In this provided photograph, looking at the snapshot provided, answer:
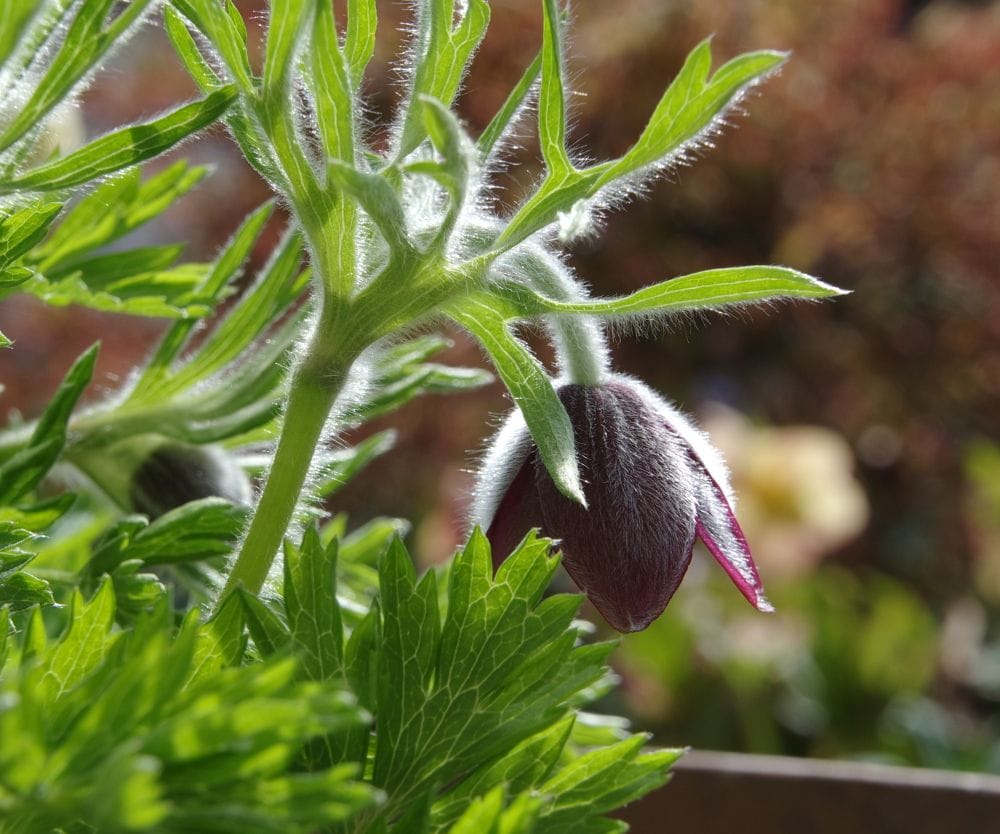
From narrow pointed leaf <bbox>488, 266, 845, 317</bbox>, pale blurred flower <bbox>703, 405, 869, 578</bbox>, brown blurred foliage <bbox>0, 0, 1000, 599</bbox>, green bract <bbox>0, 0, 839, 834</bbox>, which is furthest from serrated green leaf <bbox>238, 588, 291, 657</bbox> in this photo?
brown blurred foliage <bbox>0, 0, 1000, 599</bbox>

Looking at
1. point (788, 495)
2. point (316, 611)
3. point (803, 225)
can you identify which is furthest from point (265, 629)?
point (803, 225)

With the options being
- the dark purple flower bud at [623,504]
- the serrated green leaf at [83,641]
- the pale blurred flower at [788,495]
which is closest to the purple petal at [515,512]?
the dark purple flower bud at [623,504]

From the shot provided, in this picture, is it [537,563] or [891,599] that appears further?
[891,599]

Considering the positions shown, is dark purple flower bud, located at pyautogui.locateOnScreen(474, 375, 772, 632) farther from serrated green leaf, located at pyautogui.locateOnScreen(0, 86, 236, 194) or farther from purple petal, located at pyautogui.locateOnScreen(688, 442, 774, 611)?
serrated green leaf, located at pyautogui.locateOnScreen(0, 86, 236, 194)

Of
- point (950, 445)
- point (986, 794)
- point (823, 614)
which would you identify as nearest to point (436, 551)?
point (823, 614)

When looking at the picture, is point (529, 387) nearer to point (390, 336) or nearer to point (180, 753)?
point (390, 336)

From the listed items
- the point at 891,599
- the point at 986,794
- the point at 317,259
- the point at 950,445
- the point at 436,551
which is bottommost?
the point at 950,445

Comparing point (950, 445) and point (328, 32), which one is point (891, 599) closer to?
point (950, 445)
